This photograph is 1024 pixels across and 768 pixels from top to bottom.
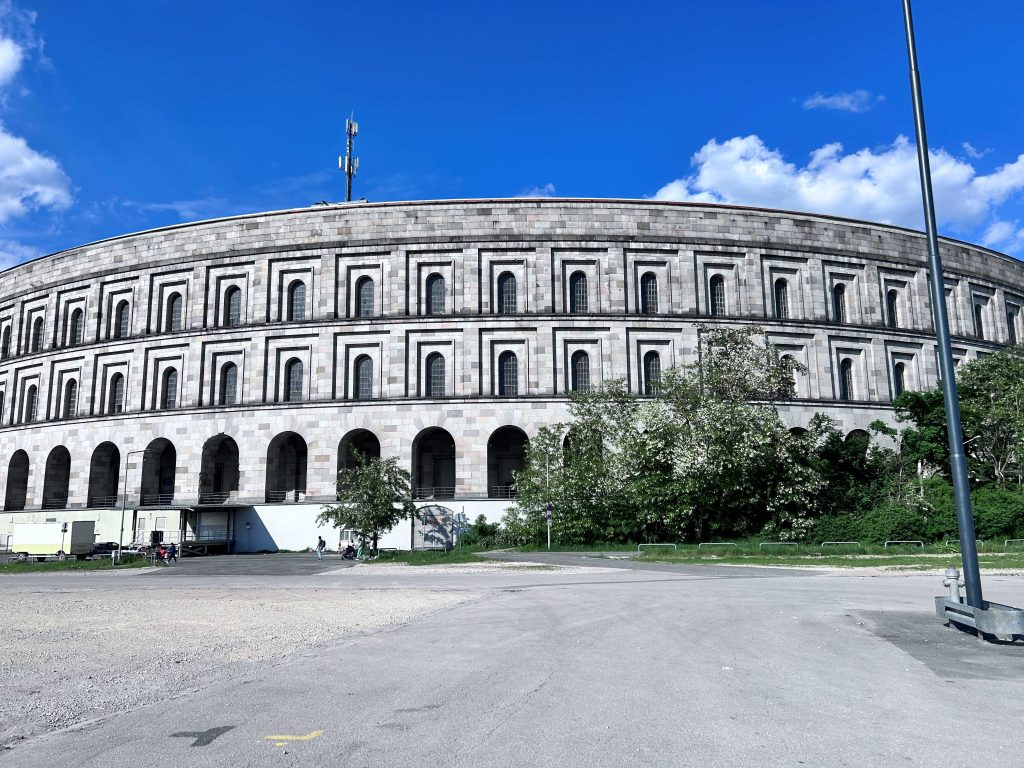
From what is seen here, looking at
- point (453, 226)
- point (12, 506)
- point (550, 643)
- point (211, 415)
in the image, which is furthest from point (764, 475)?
point (12, 506)

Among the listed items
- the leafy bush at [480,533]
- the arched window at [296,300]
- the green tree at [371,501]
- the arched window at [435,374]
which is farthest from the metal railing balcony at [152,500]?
the leafy bush at [480,533]

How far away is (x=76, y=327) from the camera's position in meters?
56.9

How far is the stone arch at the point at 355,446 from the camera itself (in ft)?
158

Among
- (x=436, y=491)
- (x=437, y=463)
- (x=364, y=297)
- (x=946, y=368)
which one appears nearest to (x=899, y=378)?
(x=437, y=463)

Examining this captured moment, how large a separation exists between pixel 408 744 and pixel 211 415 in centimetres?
4681

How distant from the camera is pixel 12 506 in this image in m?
55.9

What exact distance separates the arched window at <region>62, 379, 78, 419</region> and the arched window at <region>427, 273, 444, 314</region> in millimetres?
26316

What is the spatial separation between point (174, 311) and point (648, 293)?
31.2 meters

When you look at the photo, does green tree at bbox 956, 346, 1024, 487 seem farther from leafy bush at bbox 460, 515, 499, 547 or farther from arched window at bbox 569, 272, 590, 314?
leafy bush at bbox 460, 515, 499, 547

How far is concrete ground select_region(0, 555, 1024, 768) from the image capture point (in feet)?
21.0

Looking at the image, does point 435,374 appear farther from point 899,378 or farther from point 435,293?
point 899,378

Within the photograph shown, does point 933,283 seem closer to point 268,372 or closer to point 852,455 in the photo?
point 852,455

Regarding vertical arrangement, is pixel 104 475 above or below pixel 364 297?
below

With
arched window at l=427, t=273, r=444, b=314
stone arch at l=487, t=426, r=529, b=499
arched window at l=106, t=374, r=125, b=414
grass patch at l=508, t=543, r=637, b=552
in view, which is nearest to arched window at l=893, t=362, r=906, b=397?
grass patch at l=508, t=543, r=637, b=552
